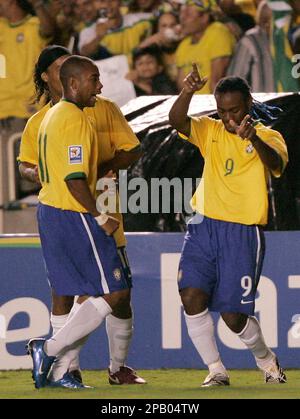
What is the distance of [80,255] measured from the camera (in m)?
5.07

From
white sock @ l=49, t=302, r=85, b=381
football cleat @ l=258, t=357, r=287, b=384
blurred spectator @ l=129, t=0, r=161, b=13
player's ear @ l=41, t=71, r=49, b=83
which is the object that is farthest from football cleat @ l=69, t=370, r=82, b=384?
blurred spectator @ l=129, t=0, r=161, b=13

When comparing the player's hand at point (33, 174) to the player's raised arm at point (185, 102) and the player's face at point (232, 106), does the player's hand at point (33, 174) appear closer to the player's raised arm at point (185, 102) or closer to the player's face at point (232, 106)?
the player's raised arm at point (185, 102)

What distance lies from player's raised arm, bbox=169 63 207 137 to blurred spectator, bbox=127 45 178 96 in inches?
138

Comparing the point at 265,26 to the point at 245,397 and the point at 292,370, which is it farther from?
the point at 245,397

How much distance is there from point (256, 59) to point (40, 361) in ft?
14.1

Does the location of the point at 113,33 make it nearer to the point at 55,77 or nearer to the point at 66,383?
the point at 55,77

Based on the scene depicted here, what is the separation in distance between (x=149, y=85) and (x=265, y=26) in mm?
1127

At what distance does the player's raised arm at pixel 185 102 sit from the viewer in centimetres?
508

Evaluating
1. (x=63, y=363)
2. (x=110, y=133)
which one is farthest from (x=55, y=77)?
(x=63, y=363)

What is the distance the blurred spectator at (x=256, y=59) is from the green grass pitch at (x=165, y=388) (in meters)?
3.15

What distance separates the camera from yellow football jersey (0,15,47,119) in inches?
349

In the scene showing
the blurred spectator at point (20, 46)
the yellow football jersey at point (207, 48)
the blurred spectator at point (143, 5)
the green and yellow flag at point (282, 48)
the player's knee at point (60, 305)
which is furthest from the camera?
the blurred spectator at point (143, 5)

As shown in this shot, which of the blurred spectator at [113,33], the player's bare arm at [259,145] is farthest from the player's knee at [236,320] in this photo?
the blurred spectator at [113,33]

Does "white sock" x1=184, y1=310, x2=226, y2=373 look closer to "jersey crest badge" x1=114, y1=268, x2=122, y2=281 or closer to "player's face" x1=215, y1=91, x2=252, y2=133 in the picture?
"jersey crest badge" x1=114, y1=268, x2=122, y2=281
